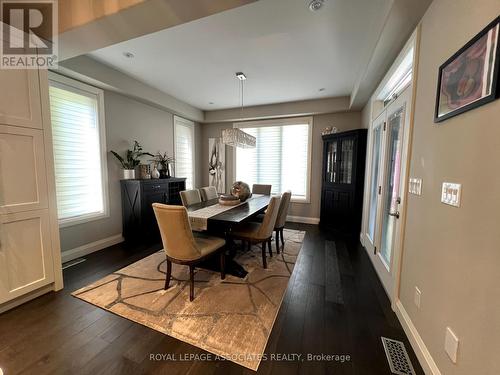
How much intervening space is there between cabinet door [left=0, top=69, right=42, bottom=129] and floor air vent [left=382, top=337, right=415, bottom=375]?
359 cm

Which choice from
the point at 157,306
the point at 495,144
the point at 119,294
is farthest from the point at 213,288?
the point at 495,144

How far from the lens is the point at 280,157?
5.16 m

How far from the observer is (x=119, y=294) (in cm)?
212

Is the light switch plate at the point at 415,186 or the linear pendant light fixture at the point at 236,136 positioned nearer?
the light switch plate at the point at 415,186

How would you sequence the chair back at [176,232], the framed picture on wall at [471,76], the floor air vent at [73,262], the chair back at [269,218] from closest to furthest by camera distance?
the framed picture on wall at [471,76] < the chair back at [176,232] < the chair back at [269,218] < the floor air vent at [73,262]

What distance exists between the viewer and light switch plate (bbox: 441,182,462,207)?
3.71 feet

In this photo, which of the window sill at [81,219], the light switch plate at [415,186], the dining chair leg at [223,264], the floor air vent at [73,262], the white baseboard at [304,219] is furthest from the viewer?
the white baseboard at [304,219]

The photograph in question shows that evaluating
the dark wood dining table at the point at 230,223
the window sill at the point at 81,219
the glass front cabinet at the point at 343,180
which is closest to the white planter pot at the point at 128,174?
the window sill at the point at 81,219

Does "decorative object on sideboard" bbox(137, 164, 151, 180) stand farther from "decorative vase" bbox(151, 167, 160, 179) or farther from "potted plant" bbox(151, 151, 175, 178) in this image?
"potted plant" bbox(151, 151, 175, 178)

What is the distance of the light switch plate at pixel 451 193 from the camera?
1.13 meters

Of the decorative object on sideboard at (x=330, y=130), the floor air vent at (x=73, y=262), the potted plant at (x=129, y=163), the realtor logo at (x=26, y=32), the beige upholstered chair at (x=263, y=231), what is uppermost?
the realtor logo at (x=26, y=32)

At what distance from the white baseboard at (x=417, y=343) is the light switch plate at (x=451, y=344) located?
21 cm

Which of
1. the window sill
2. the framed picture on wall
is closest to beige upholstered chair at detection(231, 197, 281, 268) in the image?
the framed picture on wall

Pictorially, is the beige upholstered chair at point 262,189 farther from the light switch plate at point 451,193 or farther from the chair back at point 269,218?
the light switch plate at point 451,193
